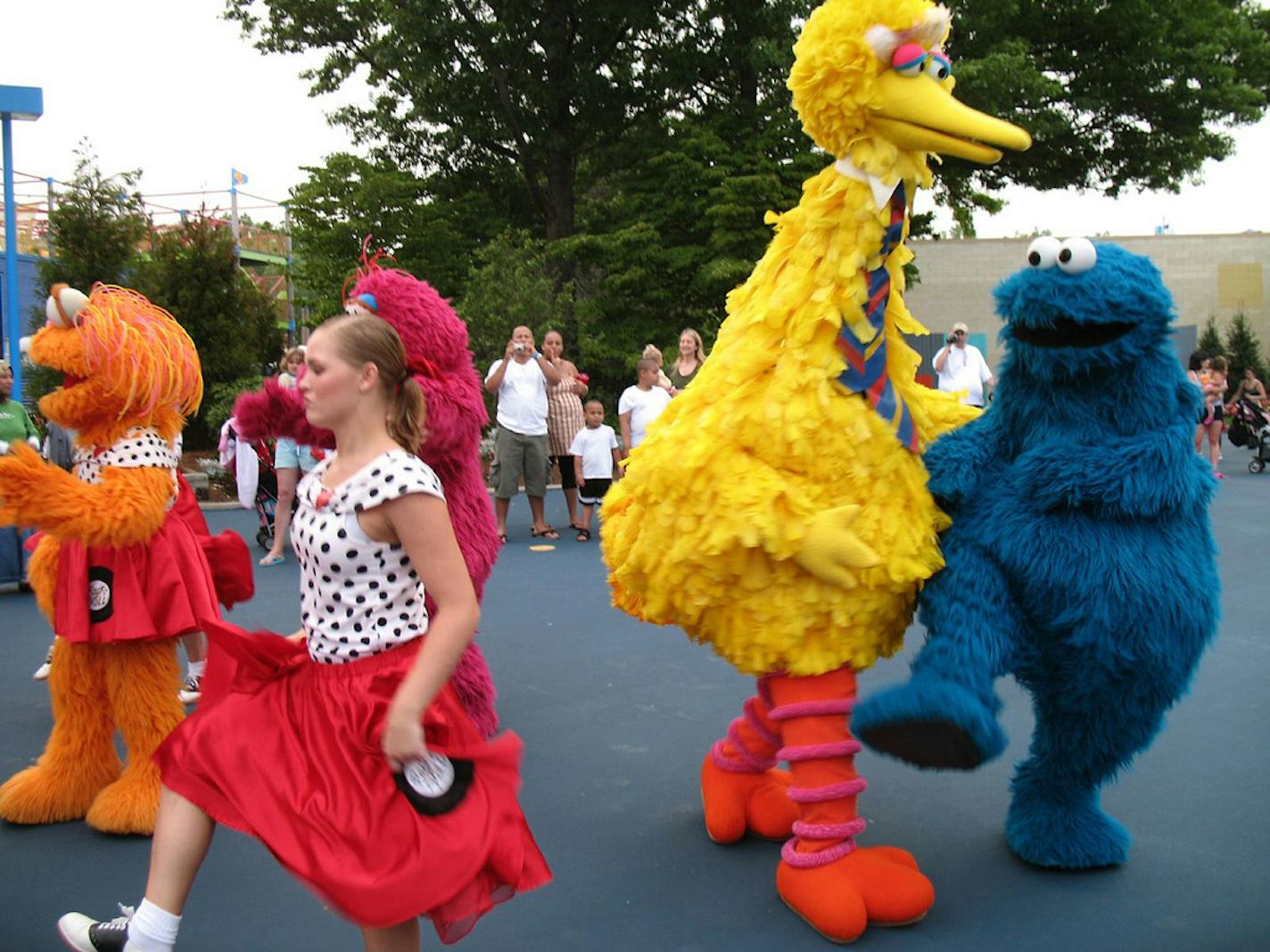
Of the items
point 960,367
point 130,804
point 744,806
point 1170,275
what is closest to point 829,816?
point 744,806

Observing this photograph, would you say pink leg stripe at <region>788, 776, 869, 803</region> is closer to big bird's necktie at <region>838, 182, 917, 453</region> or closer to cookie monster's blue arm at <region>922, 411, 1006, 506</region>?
cookie monster's blue arm at <region>922, 411, 1006, 506</region>

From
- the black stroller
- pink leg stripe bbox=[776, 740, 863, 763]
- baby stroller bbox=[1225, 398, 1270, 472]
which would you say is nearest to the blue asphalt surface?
pink leg stripe bbox=[776, 740, 863, 763]

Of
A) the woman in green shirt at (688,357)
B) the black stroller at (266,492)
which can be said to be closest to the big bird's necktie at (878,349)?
the woman in green shirt at (688,357)

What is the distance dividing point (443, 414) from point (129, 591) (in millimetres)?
1115

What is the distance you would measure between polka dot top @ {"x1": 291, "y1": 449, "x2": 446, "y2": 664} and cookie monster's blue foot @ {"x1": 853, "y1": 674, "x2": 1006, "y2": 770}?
1022mm

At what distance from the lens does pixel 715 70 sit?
1712cm

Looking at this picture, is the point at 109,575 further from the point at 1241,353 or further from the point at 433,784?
the point at 1241,353

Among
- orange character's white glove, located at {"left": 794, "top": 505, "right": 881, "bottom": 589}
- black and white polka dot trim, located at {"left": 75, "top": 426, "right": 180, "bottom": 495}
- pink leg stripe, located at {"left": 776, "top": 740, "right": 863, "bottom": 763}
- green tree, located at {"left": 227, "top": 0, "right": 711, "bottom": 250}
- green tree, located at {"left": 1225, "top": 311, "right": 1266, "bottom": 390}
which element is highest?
green tree, located at {"left": 227, "top": 0, "right": 711, "bottom": 250}

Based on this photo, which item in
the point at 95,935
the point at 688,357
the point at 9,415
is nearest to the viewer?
the point at 95,935

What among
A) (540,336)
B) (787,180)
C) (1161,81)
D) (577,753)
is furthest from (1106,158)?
(577,753)

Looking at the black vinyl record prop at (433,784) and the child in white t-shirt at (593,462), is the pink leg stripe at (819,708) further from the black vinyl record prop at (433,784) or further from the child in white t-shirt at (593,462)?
the child in white t-shirt at (593,462)

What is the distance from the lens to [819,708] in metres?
2.73

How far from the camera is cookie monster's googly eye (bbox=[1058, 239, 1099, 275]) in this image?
258cm

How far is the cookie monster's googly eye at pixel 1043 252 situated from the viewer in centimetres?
262
